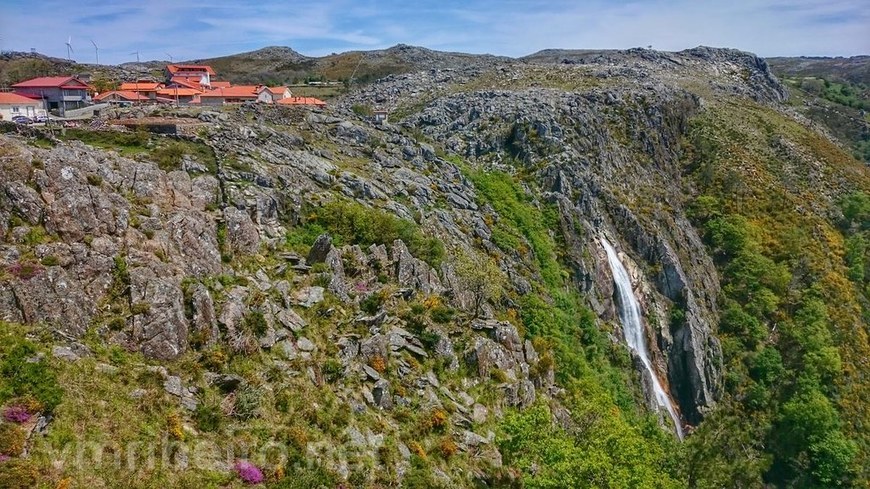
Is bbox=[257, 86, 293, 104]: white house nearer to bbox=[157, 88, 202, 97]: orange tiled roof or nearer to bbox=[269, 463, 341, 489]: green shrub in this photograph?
bbox=[157, 88, 202, 97]: orange tiled roof

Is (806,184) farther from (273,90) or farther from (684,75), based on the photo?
(273,90)

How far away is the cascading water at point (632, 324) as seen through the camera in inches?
2466

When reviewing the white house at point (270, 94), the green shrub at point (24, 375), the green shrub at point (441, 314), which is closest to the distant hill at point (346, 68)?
the white house at point (270, 94)

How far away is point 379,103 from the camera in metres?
108

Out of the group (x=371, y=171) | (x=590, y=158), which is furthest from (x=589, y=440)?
(x=590, y=158)

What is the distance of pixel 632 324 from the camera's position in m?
65.6

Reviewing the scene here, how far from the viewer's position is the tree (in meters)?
41.5

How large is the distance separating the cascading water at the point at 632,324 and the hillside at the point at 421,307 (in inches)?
24.3

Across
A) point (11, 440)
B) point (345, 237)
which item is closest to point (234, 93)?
point (345, 237)

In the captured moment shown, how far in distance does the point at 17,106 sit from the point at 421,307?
169 ft

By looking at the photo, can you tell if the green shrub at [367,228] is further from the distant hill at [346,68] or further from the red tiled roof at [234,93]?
the distant hill at [346,68]

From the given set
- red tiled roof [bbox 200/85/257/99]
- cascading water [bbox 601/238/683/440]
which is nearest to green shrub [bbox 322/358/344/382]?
cascading water [bbox 601/238/683/440]

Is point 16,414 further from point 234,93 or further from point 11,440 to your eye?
point 234,93

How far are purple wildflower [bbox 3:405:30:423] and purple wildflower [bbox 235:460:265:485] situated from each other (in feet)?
23.6
